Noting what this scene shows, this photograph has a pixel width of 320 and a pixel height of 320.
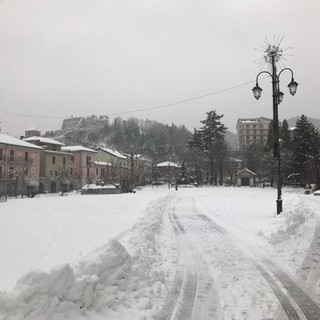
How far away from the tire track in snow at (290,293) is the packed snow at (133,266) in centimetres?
19

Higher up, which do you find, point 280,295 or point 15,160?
point 15,160

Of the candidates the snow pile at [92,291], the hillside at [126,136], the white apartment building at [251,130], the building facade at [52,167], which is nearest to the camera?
the snow pile at [92,291]

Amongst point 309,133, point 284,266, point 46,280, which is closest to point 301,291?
point 284,266

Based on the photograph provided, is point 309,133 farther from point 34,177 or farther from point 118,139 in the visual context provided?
point 118,139

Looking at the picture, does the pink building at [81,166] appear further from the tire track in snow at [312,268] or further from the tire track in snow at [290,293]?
the tire track in snow at [290,293]

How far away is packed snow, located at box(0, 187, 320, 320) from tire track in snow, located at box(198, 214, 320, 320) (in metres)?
0.19

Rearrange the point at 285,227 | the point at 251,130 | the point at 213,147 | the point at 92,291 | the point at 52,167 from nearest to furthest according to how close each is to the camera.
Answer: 1. the point at 92,291
2. the point at 285,227
3. the point at 52,167
4. the point at 213,147
5. the point at 251,130

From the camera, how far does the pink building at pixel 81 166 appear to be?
81312 mm

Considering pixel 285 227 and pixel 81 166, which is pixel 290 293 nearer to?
pixel 285 227

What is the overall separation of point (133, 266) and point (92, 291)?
167cm

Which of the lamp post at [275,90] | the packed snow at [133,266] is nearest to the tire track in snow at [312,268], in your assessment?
the packed snow at [133,266]

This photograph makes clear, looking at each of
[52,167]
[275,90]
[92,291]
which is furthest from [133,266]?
[52,167]

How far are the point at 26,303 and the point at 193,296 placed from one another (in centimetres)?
286

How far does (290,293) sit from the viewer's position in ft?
21.7
